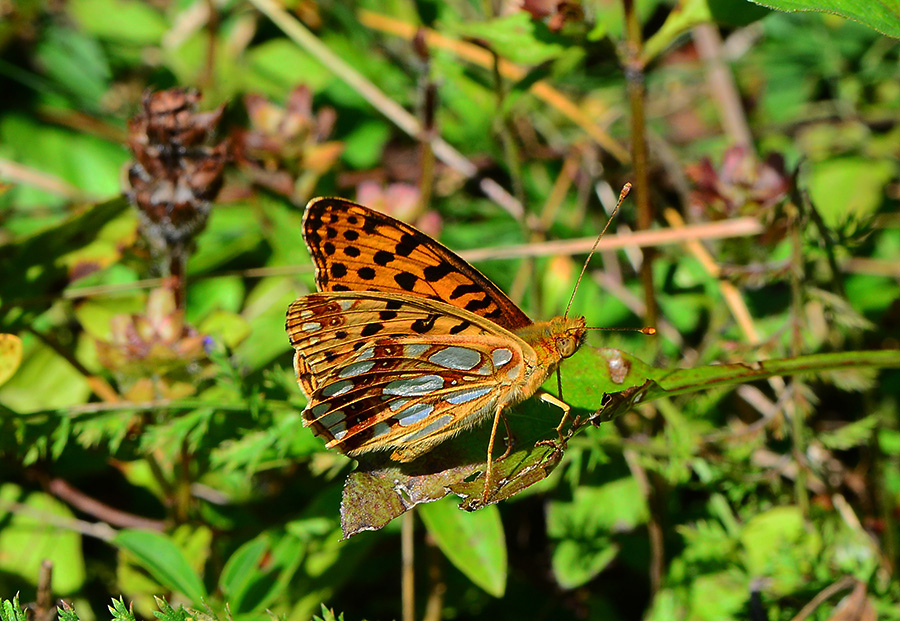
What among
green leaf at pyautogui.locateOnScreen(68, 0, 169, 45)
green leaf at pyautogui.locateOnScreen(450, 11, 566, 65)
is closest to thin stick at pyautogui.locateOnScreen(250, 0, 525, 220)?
green leaf at pyautogui.locateOnScreen(68, 0, 169, 45)

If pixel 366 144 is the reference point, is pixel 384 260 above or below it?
above

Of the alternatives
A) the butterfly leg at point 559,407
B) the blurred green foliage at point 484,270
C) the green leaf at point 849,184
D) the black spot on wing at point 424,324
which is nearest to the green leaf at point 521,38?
the blurred green foliage at point 484,270

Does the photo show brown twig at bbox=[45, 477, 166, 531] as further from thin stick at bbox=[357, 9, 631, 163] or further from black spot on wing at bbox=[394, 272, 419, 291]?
thin stick at bbox=[357, 9, 631, 163]

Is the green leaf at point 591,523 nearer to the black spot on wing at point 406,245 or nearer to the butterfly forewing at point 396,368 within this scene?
the butterfly forewing at point 396,368

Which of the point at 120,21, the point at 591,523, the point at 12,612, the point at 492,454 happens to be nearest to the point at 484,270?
the point at 591,523

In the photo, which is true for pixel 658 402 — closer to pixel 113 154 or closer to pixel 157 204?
pixel 157 204

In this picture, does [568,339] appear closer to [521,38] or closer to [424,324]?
[424,324]
